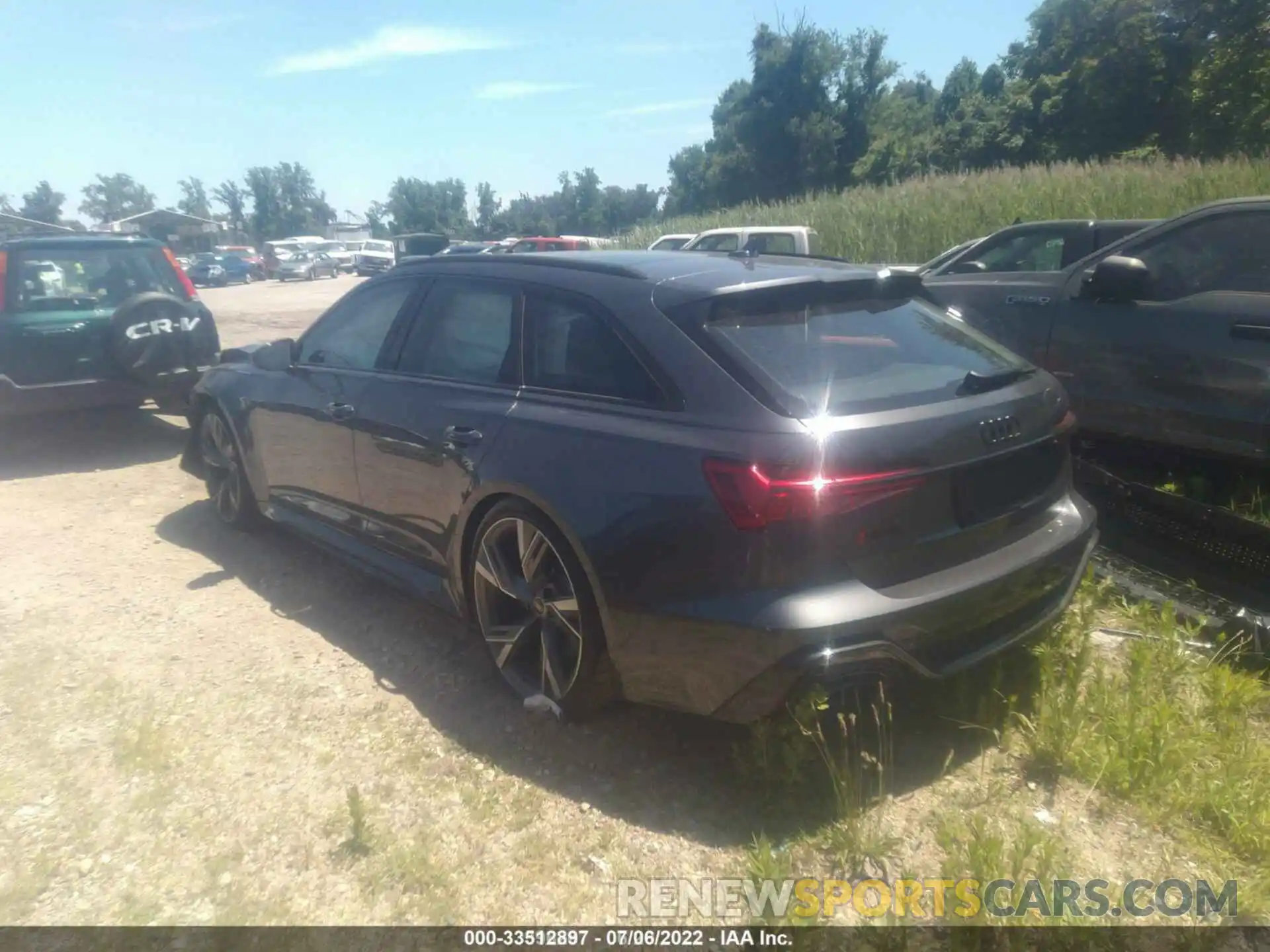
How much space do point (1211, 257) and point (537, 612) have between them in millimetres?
3937

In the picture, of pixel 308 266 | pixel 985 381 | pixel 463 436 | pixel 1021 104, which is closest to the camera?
pixel 985 381

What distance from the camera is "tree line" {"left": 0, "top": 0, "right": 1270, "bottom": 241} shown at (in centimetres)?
3278

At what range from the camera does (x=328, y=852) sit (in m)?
→ 2.60

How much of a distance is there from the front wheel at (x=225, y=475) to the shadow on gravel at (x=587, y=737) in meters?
0.97

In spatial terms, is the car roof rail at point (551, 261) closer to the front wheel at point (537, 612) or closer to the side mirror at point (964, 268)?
the front wheel at point (537, 612)

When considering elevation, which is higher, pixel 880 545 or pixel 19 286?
pixel 19 286

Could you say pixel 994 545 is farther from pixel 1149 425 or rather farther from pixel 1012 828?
pixel 1149 425

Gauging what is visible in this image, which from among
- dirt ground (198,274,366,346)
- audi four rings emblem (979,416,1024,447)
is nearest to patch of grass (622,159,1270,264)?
dirt ground (198,274,366,346)

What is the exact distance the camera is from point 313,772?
2992 mm

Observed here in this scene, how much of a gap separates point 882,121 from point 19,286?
5473cm

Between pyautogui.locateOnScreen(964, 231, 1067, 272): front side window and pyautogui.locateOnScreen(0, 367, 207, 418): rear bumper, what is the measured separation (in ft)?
21.3

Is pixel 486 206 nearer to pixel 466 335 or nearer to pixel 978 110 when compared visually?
pixel 978 110

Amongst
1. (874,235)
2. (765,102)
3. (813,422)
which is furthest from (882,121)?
(813,422)

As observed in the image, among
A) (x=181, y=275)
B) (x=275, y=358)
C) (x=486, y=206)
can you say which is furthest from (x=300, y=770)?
(x=486, y=206)
